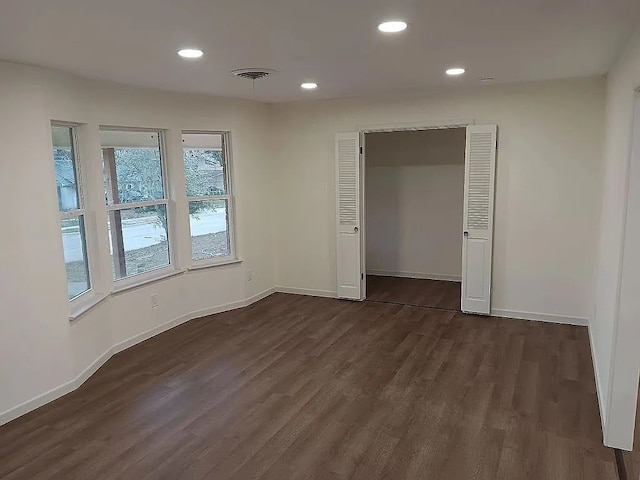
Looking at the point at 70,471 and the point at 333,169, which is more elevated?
the point at 333,169

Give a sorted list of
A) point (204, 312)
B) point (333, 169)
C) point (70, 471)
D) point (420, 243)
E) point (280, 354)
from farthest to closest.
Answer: point (420, 243) → point (333, 169) → point (204, 312) → point (280, 354) → point (70, 471)

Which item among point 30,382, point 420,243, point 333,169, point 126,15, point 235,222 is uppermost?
point 126,15

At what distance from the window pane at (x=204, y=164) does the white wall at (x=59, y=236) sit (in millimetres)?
169

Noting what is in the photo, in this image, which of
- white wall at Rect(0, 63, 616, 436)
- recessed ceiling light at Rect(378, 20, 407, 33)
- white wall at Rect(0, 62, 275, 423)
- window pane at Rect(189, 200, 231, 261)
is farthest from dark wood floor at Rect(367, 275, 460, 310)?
recessed ceiling light at Rect(378, 20, 407, 33)

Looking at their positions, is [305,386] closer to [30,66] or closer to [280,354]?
[280,354]

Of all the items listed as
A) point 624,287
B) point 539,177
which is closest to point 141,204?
point 539,177

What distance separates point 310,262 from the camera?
639 cm

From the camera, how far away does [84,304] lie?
13.4 ft

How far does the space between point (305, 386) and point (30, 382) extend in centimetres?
199

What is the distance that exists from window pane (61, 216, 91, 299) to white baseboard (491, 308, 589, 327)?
13.6ft

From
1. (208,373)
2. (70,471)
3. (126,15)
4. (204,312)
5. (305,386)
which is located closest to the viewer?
(126,15)

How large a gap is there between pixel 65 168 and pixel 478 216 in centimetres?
402

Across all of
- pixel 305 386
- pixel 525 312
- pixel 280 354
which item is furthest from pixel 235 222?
pixel 525 312

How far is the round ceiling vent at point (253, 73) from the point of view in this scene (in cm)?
378
